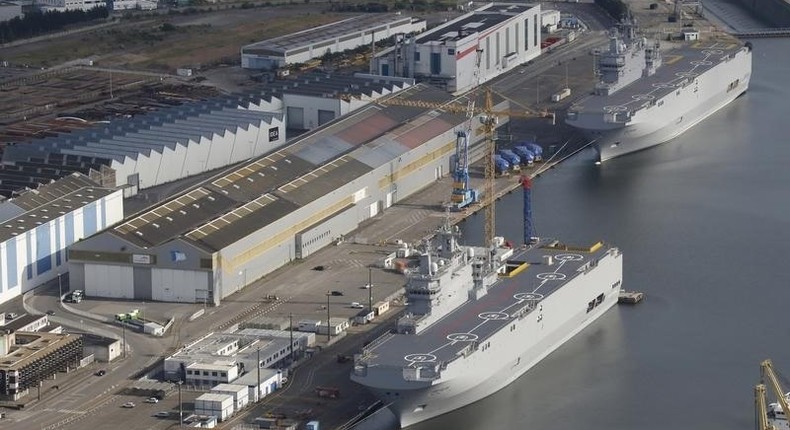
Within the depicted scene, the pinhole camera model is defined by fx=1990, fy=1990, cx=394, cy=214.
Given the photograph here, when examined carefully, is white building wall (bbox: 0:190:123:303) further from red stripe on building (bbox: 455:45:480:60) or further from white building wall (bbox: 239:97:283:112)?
red stripe on building (bbox: 455:45:480:60)

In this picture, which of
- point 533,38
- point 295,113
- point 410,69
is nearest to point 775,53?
point 533,38

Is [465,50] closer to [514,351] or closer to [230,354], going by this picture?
[514,351]

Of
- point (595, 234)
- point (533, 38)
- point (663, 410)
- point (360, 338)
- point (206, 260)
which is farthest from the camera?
point (533, 38)

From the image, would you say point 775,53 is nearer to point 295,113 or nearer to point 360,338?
point 295,113

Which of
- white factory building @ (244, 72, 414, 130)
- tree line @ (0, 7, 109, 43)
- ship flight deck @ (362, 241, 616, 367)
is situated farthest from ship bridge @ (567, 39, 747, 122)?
tree line @ (0, 7, 109, 43)

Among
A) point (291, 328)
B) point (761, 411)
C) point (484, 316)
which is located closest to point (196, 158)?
point (291, 328)
